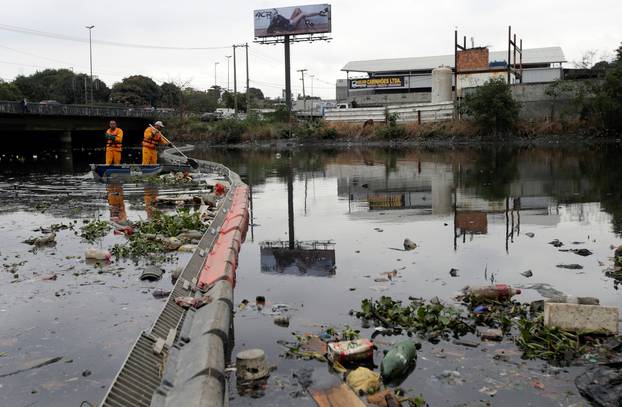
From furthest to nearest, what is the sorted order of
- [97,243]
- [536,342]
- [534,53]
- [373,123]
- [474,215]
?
[534,53] < [373,123] < [474,215] < [97,243] < [536,342]

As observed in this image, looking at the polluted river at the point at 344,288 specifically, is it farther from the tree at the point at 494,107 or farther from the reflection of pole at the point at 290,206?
the tree at the point at 494,107

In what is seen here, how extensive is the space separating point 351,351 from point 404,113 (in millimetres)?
43917

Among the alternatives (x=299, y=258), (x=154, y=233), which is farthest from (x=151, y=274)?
(x=154, y=233)

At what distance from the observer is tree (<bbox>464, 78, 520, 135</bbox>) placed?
3919 centimetres

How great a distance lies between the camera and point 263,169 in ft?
83.1

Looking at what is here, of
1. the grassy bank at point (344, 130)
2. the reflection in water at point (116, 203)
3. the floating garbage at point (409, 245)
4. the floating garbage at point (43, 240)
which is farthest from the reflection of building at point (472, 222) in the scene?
the grassy bank at point (344, 130)

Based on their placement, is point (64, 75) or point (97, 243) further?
point (64, 75)

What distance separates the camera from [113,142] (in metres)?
19.9

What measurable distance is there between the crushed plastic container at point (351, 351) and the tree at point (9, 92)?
7377 centimetres

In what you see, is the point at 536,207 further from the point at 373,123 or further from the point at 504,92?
the point at 373,123

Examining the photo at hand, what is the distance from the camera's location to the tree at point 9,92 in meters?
69.4

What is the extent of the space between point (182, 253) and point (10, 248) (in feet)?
8.95

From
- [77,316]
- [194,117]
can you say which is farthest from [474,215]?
[194,117]

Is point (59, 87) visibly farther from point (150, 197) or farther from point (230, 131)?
point (150, 197)
